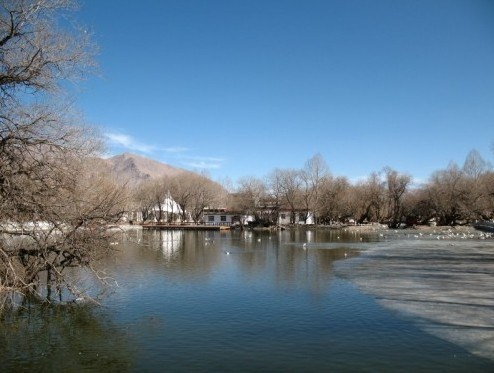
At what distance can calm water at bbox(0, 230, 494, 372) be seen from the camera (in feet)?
36.1

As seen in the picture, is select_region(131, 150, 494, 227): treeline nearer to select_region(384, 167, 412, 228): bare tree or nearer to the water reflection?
select_region(384, 167, 412, 228): bare tree

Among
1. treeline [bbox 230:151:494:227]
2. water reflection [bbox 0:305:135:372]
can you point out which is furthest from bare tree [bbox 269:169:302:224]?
water reflection [bbox 0:305:135:372]

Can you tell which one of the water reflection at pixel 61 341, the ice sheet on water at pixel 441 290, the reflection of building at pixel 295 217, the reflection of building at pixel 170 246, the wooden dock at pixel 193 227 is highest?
the reflection of building at pixel 295 217

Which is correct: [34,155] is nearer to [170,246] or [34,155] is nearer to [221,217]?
[170,246]

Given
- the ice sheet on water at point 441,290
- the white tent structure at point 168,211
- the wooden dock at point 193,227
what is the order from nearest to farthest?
the ice sheet on water at point 441,290, the wooden dock at point 193,227, the white tent structure at point 168,211

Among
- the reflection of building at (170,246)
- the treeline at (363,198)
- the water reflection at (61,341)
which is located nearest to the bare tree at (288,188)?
the treeline at (363,198)

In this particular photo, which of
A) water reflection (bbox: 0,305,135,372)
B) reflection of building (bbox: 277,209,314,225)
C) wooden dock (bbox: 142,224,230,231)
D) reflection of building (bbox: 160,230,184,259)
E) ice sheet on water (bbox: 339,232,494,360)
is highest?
reflection of building (bbox: 277,209,314,225)

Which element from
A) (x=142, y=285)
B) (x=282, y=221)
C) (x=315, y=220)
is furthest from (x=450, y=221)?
(x=142, y=285)

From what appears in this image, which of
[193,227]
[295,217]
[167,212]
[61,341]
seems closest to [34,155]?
[61,341]

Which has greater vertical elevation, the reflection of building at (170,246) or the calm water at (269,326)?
the reflection of building at (170,246)

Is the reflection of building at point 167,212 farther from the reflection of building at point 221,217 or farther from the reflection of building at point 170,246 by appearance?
the reflection of building at point 170,246

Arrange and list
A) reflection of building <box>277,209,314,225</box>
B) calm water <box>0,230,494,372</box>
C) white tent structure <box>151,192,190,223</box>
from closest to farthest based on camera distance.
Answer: calm water <box>0,230,494,372</box>, reflection of building <box>277,209,314,225</box>, white tent structure <box>151,192,190,223</box>

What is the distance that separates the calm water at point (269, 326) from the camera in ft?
36.1

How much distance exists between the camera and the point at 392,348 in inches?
472
